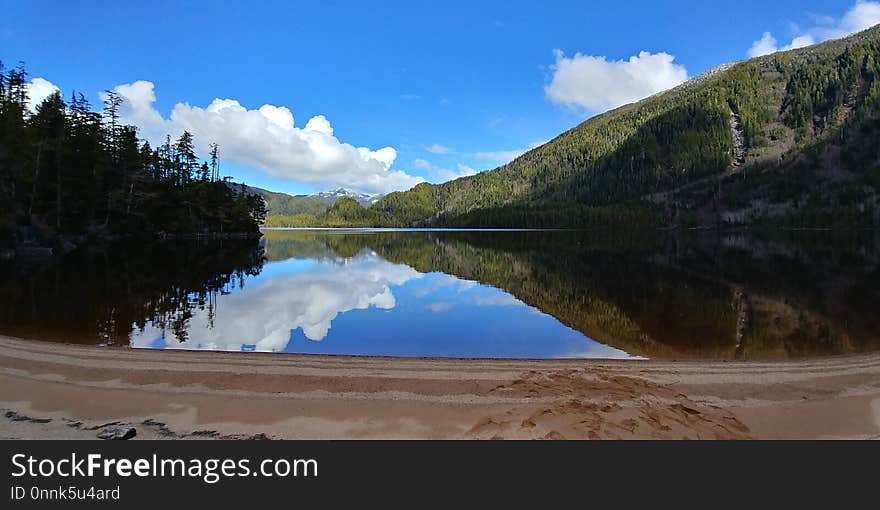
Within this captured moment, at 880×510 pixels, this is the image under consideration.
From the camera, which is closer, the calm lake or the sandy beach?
the sandy beach

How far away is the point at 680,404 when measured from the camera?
986 cm

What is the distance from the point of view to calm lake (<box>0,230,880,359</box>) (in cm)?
1820

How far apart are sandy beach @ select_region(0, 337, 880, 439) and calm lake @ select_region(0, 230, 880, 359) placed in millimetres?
3791

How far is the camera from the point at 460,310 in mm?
25500

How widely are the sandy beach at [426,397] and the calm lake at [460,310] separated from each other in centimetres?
379

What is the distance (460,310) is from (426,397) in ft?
49.0

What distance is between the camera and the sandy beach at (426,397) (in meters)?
8.70

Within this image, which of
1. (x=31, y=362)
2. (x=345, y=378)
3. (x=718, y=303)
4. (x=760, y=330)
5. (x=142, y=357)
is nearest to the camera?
(x=345, y=378)

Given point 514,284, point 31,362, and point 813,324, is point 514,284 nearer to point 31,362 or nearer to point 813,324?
point 813,324

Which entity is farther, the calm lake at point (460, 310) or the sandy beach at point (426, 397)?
the calm lake at point (460, 310)
